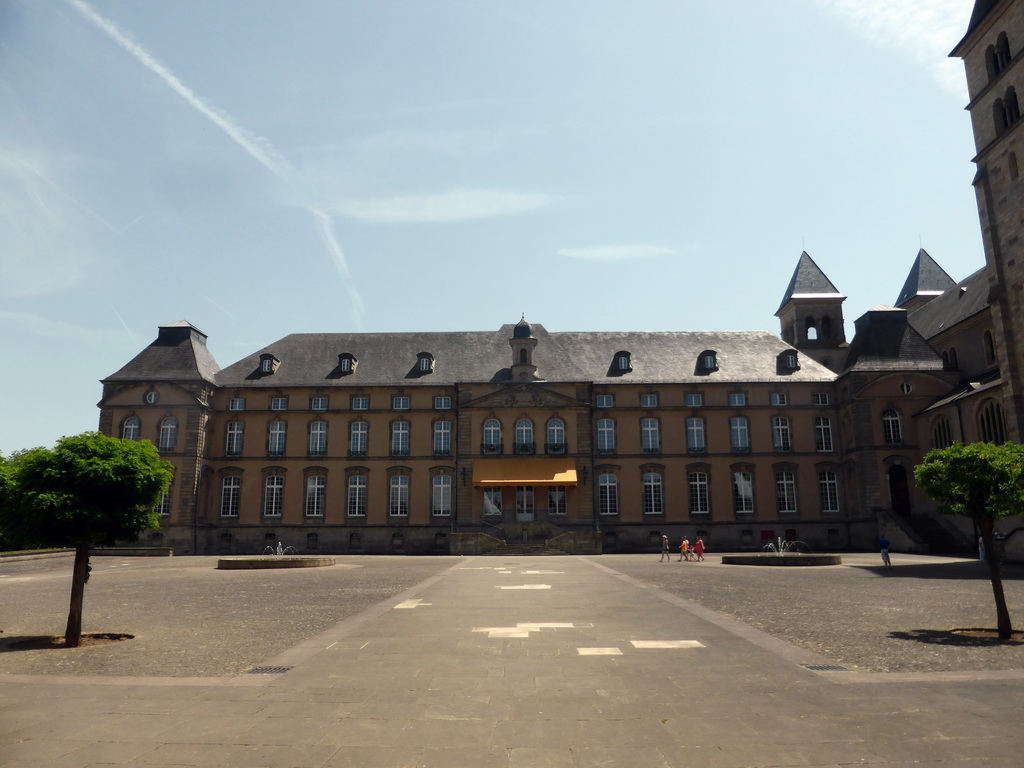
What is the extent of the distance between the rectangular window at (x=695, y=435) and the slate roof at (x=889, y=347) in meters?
10.1

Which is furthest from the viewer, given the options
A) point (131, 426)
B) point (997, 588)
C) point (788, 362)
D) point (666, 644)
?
point (788, 362)

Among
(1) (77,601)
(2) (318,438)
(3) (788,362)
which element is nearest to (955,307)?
(3) (788,362)

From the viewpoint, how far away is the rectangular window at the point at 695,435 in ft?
156

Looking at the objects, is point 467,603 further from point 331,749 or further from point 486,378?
point 486,378

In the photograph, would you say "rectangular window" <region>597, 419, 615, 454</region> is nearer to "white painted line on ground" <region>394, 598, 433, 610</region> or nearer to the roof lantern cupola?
the roof lantern cupola

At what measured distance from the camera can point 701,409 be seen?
47.9m

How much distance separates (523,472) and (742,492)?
14732 millimetres

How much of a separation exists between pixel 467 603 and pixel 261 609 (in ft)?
14.8

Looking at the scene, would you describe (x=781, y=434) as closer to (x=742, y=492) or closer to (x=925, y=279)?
(x=742, y=492)

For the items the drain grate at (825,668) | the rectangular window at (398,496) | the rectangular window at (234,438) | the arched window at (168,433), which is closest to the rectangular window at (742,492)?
the rectangular window at (398,496)

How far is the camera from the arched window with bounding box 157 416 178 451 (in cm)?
4541

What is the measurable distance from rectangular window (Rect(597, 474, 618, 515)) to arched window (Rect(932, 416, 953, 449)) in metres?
19.3

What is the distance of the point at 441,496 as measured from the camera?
47.2m

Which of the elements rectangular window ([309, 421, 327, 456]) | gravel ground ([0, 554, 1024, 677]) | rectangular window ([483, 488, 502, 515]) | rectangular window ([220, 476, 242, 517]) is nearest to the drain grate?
gravel ground ([0, 554, 1024, 677])
